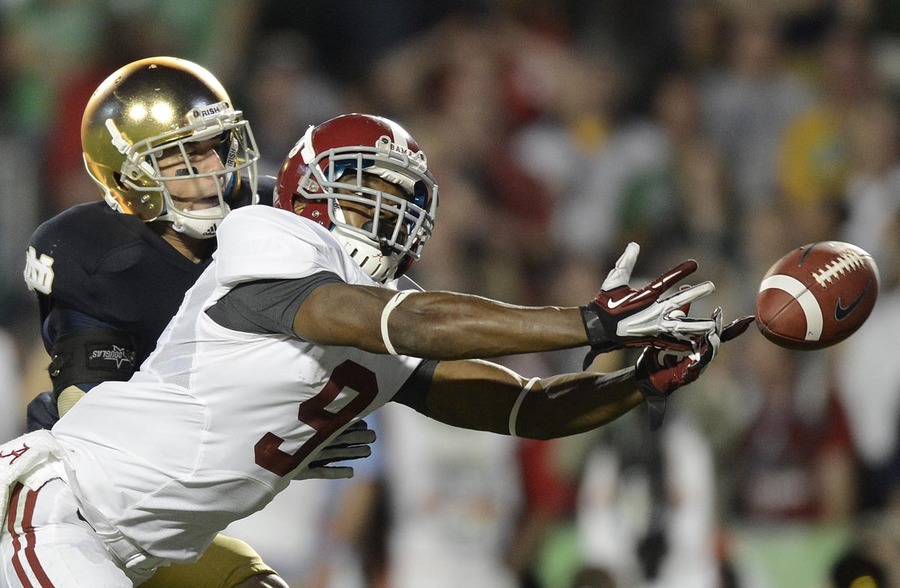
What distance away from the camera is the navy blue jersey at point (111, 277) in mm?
3098

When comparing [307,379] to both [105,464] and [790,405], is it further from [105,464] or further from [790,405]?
[790,405]

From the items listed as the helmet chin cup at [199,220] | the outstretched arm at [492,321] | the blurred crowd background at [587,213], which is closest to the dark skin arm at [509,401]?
the outstretched arm at [492,321]

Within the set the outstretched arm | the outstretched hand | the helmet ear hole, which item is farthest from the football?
the helmet ear hole

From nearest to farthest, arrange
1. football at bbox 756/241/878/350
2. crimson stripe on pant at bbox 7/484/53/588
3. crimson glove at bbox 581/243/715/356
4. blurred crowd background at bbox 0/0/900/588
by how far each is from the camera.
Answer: crimson glove at bbox 581/243/715/356 → crimson stripe on pant at bbox 7/484/53/588 → football at bbox 756/241/878/350 → blurred crowd background at bbox 0/0/900/588

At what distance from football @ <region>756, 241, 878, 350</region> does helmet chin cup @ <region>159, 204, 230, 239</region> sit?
1.35m

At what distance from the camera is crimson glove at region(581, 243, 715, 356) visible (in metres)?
2.30

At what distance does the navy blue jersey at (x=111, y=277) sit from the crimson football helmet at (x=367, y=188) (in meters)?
0.45

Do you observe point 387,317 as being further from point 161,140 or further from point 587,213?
point 587,213

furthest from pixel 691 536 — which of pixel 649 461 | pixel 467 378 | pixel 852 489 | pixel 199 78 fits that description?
pixel 199 78

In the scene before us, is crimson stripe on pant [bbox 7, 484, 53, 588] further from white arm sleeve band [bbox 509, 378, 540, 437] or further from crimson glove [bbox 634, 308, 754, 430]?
crimson glove [bbox 634, 308, 754, 430]

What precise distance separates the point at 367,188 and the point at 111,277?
782 millimetres

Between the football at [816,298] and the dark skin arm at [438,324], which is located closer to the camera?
the dark skin arm at [438,324]

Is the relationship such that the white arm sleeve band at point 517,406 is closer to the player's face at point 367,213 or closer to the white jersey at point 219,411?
the white jersey at point 219,411

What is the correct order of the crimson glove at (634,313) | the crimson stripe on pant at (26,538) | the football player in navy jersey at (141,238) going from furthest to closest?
the football player in navy jersey at (141,238)
the crimson stripe on pant at (26,538)
the crimson glove at (634,313)
